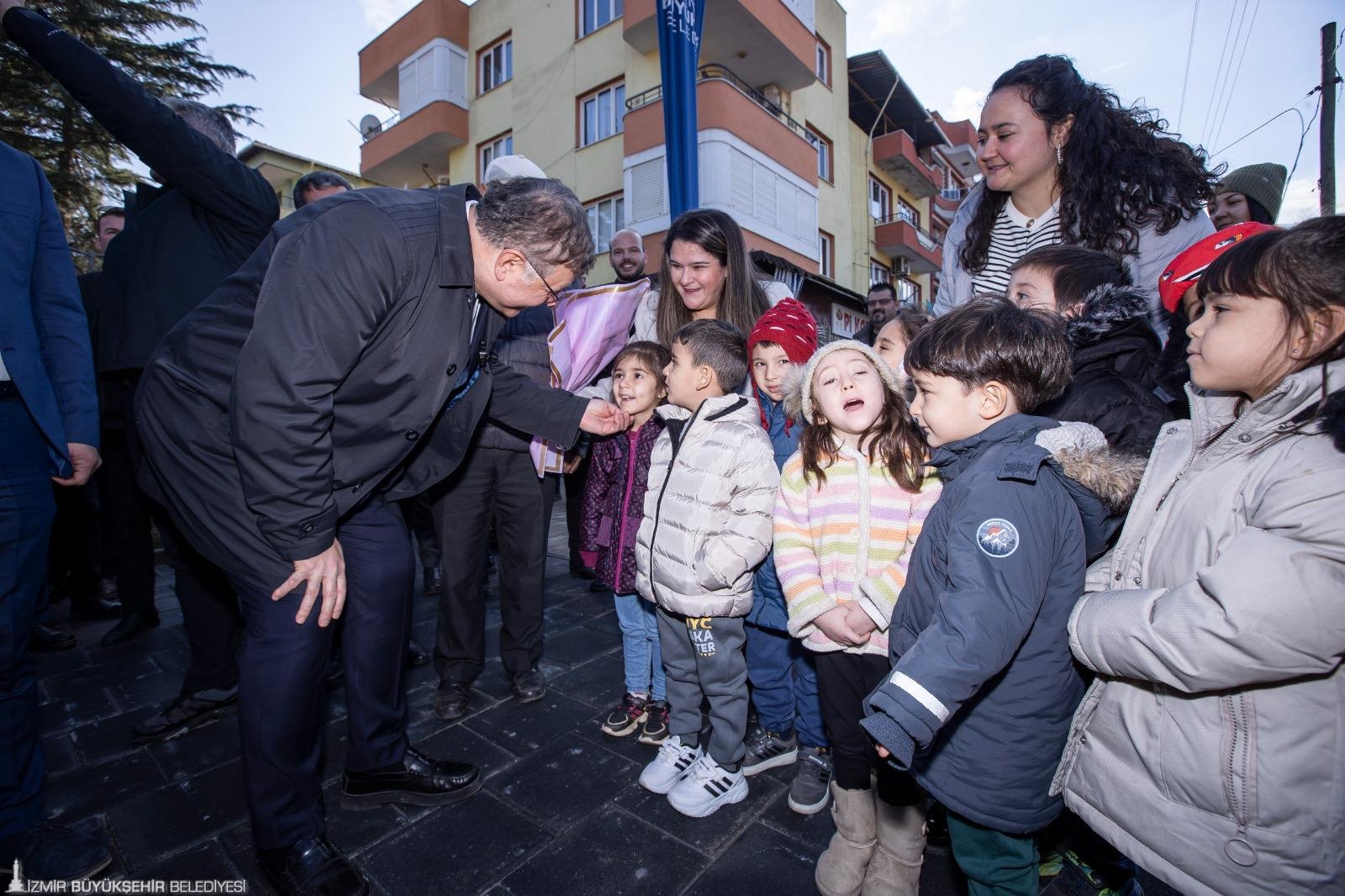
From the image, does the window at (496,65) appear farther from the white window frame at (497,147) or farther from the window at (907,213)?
the window at (907,213)

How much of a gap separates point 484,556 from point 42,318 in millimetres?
1779

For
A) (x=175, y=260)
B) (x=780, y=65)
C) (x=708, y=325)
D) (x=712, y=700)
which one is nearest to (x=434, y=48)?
(x=780, y=65)

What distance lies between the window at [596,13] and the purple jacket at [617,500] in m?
14.5

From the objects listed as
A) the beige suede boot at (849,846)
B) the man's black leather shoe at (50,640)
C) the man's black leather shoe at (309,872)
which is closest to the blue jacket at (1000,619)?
the beige suede boot at (849,846)

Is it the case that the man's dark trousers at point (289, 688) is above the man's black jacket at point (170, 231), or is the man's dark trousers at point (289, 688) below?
below

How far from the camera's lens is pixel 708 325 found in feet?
8.52

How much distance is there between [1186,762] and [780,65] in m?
16.4

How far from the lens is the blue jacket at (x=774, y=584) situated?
243 cm

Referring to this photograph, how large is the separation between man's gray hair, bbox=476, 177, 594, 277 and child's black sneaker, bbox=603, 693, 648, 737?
181 centimetres

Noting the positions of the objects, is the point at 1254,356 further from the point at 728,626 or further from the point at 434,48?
the point at 434,48

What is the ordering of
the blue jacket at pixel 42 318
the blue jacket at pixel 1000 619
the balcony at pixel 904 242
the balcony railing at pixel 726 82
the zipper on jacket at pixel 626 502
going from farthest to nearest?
the balcony at pixel 904 242
the balcony railing at pixel 726 82
the zipper on jacket at pixel 626 502
the blue jacket at pixel 42 318
the blue jacket at pixel 1000 619

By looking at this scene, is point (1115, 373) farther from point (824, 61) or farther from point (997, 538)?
point (824, 61)

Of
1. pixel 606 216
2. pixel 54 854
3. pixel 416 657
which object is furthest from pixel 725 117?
pixel 54 854

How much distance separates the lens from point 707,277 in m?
2.91
